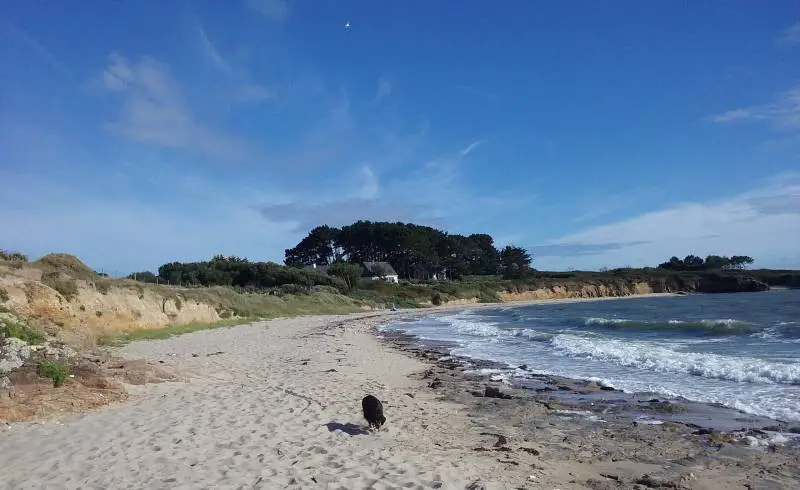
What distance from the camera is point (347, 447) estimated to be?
276 inches

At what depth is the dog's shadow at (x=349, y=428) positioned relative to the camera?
779cm

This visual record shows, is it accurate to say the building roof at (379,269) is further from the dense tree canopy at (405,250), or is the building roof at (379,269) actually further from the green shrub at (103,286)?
the green shrub at (103,286)

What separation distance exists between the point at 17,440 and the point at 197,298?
2560cm

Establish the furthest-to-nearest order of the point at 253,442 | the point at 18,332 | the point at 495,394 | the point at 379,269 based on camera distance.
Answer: the point at 379,269 < the point at 495,394 < the point at 18,332 < the point at 253,442

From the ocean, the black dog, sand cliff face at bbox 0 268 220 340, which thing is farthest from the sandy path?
sand cliff face at bbox 0 268 220 340

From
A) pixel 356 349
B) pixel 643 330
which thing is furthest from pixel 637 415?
pixel 643 330

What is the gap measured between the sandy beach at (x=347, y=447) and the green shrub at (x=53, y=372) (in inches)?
44.5

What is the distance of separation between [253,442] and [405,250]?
307ft

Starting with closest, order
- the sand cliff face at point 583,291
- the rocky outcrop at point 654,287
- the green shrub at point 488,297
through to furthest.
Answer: the green shrub at point 488,297 → the sand cliff face at point 583,291 → the rocky outcrop at point 654,287

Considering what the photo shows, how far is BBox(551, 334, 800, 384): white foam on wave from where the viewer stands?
12508 mm

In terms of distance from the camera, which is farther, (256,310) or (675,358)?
(256,310)

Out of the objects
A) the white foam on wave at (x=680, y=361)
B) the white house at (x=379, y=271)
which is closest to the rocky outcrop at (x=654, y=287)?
the white house at (x=379, y=271)

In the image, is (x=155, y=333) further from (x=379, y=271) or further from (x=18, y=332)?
(x=379, y=271)

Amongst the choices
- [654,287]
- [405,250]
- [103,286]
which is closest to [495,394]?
[103,286]
